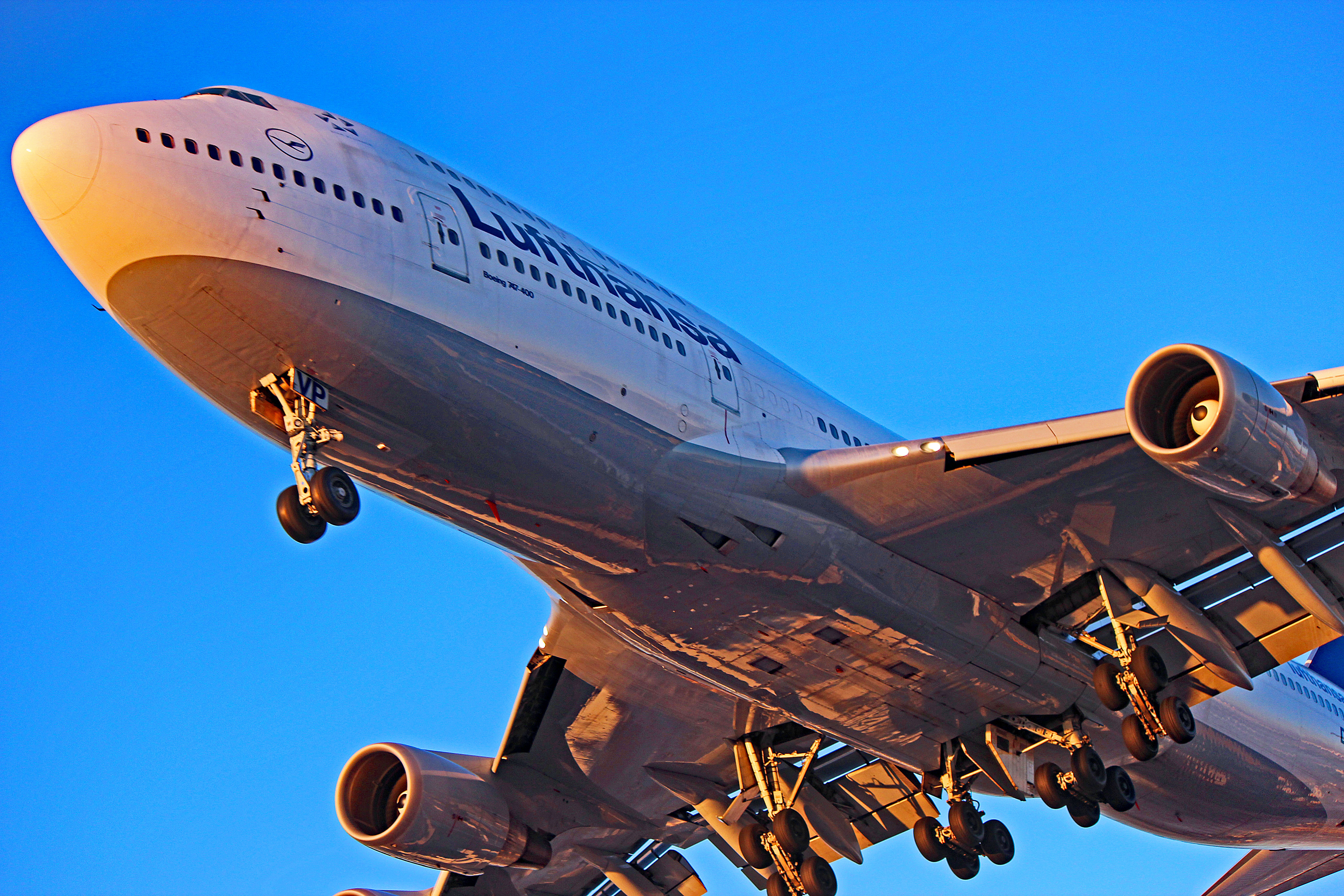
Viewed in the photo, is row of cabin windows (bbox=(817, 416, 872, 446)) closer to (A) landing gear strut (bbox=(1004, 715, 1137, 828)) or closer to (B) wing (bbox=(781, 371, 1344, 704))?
(B) wing (bbox=(781, 371, 1344, 704))

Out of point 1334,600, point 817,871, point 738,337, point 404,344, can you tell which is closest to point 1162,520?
point 1334,600

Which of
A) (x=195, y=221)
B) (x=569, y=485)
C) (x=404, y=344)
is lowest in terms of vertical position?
(x=569, y=485)

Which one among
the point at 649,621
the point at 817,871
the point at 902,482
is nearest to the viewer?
the point at 902,482

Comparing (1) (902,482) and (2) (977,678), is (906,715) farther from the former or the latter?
(1) (902,482)

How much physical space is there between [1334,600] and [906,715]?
565 centimetres

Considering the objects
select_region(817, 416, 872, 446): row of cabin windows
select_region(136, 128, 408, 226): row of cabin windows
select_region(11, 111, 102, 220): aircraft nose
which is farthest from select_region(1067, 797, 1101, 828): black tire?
select_region(11, 111, 102, 220): aircraft nose

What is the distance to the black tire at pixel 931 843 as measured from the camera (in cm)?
1902

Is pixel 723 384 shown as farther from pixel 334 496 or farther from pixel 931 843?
pixel 931 843

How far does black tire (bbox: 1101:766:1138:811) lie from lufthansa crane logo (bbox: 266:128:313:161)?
13334 millimetres

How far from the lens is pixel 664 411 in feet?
46.8

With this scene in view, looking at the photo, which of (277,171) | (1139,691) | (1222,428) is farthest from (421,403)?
(1139,691)

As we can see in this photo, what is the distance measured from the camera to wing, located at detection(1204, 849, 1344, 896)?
24594mm

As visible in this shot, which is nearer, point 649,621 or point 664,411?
point 664,411

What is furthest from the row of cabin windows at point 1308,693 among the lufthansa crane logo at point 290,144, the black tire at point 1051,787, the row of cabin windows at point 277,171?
the lufthansa crane logo at point 290,144
